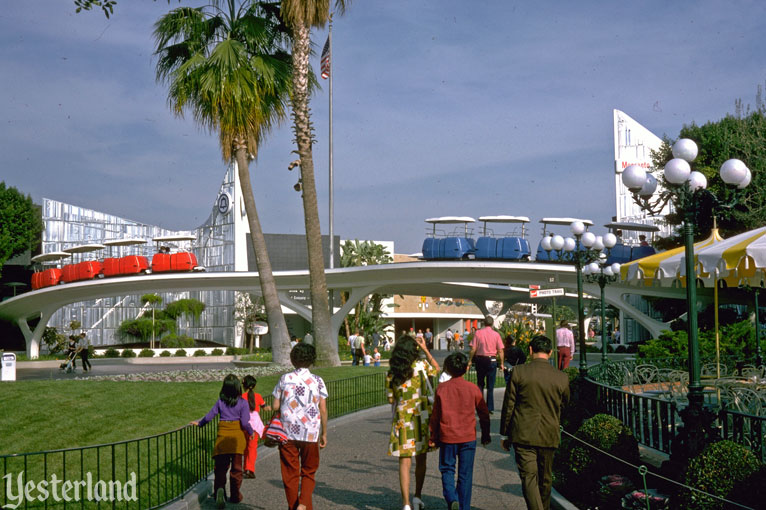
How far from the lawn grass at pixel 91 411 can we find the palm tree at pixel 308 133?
558 centimetres

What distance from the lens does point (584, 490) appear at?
24.0 ft

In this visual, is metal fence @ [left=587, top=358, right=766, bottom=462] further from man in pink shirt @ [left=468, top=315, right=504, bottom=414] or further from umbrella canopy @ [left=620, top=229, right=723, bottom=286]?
man in pink shirt @ [left=468, top=315, right=504, bottom=414]

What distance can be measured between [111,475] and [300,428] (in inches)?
140

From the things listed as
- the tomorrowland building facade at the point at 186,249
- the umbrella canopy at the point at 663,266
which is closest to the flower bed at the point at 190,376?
the umbrella canopy at the point at 663,266

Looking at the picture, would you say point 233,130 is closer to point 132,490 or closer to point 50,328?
point 132,490

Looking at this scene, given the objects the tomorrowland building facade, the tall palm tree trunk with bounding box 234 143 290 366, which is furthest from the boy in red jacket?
the tomorrowland building facade

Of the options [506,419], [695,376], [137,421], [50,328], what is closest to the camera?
[506,419]

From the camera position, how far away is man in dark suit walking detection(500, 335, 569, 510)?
20.5 feet

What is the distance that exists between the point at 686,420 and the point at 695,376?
0.49 metres

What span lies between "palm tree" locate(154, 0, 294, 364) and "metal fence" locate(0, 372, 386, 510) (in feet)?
40.3

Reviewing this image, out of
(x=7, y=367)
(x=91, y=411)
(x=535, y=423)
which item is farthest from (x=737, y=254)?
(x=7, y=367)

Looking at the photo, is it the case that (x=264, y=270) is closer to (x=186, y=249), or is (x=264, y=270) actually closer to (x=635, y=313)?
(x=635, y=313)

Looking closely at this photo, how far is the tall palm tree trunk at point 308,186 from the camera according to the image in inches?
912

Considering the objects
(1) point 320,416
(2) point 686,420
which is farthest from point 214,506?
(2) point 686,420
